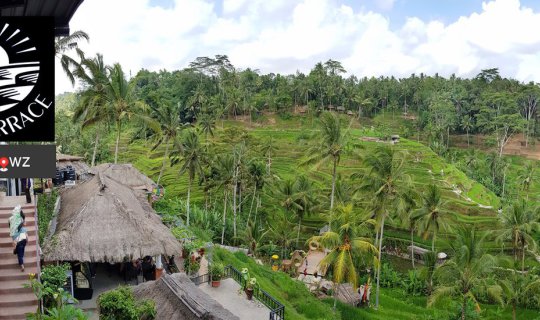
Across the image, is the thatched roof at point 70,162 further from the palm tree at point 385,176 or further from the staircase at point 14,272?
the palm tree at point 385,176

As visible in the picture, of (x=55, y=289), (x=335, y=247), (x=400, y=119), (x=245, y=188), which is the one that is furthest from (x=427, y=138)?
(x=55, y=289)

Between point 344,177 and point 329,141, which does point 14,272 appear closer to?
point 329,141

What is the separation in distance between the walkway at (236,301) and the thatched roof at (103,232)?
6.04 ft

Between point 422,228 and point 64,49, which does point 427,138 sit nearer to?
point 422,228

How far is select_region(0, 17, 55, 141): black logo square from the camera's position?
3.78 m

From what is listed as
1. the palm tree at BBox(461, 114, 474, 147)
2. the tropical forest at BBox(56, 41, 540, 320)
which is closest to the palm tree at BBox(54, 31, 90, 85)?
the tropical forest at BBox(56, 41, 540, 320)

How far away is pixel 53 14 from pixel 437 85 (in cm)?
9234

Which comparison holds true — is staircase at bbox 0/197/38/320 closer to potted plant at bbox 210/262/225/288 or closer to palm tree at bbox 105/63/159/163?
potted plant at bbox 210/262/225/288

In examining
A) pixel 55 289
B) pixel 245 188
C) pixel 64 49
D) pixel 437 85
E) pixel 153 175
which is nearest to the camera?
pixel 55 289

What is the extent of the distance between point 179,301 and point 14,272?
3647 mm

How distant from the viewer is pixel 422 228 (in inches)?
1395

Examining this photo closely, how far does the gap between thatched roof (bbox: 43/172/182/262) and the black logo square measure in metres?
9.10

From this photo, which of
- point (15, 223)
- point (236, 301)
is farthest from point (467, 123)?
point (15, 223)

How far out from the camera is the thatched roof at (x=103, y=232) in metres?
12.5
